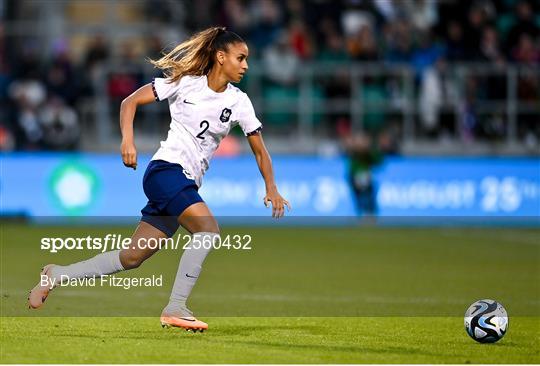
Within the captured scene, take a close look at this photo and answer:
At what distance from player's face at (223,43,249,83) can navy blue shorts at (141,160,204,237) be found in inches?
30.8

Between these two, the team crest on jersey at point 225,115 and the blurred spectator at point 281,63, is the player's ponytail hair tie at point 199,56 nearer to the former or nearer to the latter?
the team crest on jersey at point 225,115

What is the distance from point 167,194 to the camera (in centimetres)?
916

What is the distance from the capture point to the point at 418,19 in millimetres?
26641

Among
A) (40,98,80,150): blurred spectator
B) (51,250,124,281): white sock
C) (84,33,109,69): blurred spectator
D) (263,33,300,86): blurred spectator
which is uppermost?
(263,33,300,86): blurred spectator

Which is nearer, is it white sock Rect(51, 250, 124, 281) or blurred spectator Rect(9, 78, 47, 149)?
white sock Rect(51, 250, 124, 281)

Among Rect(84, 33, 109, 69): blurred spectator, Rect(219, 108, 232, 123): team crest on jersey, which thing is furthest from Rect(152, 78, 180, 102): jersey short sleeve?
Rect(84, 33, 109, 69): blurred spectator

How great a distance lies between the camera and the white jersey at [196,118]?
936cm

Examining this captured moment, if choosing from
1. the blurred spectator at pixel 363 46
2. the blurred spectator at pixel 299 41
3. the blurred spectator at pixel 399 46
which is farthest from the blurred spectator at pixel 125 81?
the blurred spectator at pixel 399 46

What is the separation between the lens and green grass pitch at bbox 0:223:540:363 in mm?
8562

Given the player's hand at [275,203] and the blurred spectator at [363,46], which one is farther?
the blurred spectator at [363,46]

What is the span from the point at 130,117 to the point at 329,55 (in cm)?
1597

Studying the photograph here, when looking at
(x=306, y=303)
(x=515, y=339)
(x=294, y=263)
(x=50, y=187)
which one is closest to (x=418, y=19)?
(x=50, y=187)

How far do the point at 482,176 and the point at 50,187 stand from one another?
298 inches

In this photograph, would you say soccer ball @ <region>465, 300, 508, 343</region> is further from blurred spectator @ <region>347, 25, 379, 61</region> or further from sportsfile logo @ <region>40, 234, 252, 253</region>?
blurred spectator @ <region>347, 25, 379, 61</region>
